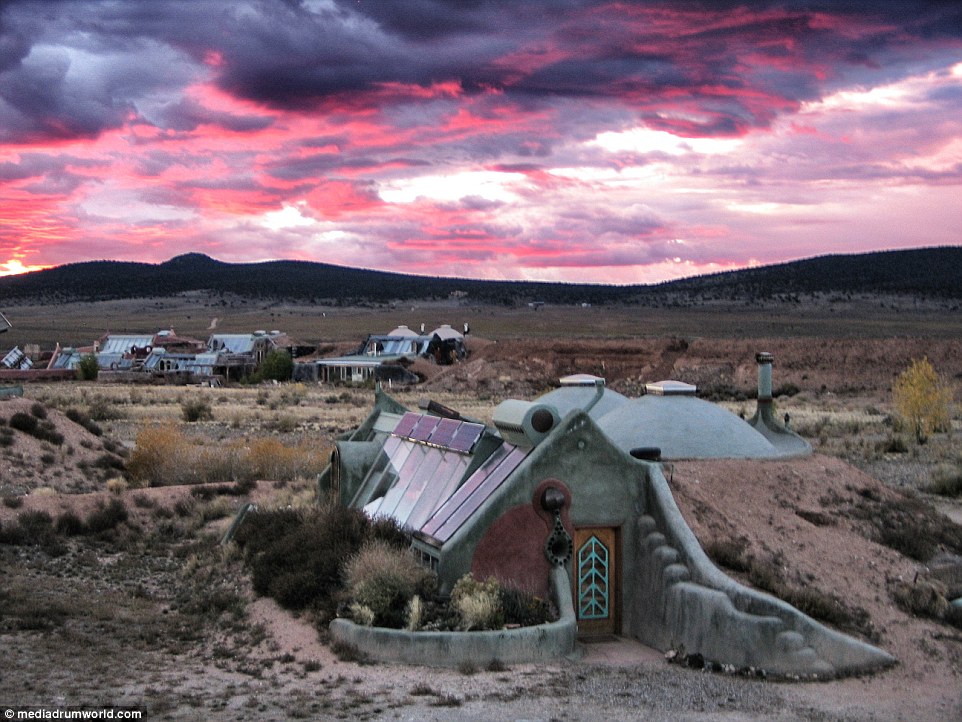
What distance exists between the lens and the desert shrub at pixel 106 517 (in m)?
23.2

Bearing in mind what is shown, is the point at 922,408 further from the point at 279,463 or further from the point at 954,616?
the point at 954,616

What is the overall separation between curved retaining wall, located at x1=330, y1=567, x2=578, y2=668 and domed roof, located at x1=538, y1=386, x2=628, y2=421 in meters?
11.8

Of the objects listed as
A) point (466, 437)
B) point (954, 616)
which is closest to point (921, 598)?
point (954, 616)

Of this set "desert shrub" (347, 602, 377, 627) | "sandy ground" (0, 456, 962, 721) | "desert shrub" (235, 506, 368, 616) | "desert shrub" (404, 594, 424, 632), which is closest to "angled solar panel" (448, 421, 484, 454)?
"desert shrub" (235, 506, 368, 616)

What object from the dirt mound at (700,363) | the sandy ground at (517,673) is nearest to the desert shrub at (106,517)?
the sandy ground at (517,673)

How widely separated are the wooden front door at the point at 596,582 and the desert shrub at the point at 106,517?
1072 centimetres

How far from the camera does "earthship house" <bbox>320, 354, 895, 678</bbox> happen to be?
14.4 meters

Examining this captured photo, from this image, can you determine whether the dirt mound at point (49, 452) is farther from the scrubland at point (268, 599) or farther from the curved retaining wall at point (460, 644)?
the curved retaining wall at point (460, 644)

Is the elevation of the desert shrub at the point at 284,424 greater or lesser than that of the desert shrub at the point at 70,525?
lesser

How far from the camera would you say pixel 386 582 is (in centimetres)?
1537

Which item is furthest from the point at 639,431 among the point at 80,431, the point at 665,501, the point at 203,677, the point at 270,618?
the point at 80,431

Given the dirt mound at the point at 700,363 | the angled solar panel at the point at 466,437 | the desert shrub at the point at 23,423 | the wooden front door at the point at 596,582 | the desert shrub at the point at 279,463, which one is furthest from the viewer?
the dirt mound at the point at 700,363

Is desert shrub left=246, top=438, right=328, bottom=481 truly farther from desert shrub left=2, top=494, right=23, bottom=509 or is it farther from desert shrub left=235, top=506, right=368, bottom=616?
desert shrub left=235, top=506, right=368, bottom=616

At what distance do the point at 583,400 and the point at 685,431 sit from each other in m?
6.22
